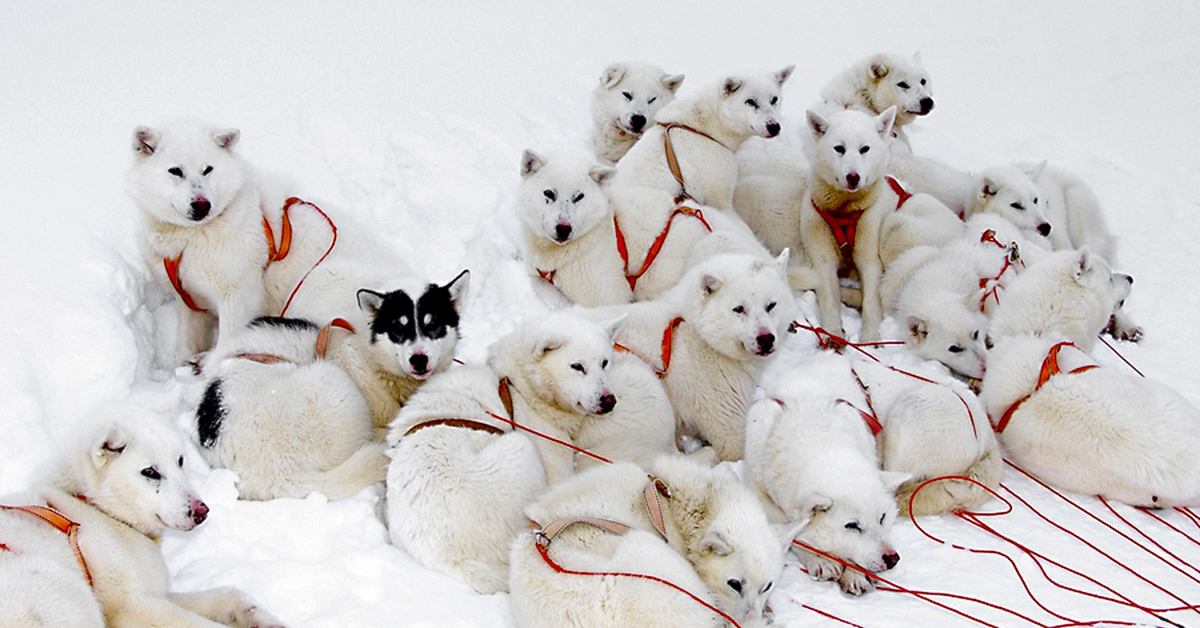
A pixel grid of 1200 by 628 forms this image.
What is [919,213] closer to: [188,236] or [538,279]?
[538,279]

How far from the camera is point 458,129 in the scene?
862 cm

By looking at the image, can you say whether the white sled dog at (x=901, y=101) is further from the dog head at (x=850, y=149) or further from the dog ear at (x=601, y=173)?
the dog ear at (x=601, y=173)

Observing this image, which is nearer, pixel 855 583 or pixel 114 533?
pixel 114 533

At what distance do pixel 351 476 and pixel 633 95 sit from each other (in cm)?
534

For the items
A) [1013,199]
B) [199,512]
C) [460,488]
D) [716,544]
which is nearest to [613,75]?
[1013,199]

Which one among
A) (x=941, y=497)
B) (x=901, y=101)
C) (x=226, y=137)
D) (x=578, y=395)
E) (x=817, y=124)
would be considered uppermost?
(x=226, y=137)

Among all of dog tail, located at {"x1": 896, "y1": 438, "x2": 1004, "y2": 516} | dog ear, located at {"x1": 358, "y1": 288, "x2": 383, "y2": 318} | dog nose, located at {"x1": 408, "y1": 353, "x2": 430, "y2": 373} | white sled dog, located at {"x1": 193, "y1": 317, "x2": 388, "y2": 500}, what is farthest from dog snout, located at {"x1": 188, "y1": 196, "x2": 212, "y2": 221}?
dog tail, located at {"x1": 896, "y1": 438, "x2": 1004, "y2": 516}

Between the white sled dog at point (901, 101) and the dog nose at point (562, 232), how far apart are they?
3819 mm

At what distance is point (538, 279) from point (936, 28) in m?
8.88

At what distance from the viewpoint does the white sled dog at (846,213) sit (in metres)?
7.46

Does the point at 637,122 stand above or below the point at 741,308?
above

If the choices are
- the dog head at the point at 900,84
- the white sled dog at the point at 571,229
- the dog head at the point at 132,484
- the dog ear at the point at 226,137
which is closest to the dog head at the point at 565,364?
the white sled dog at the point at 571,229

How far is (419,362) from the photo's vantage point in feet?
16.9

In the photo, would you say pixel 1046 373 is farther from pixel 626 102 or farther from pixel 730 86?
pixel 626 102
